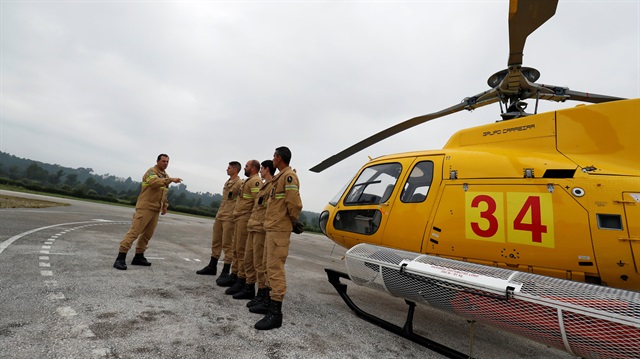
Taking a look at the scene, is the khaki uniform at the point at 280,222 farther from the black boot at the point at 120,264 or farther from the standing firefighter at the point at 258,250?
the black boot at the point at 120,264

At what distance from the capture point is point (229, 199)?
5.27m

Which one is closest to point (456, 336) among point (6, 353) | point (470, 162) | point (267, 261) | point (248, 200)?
point (470, 162)

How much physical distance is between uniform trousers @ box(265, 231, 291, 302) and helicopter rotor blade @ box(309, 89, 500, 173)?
7.19 ft

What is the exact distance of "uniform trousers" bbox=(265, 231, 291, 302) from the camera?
3387 millimetres

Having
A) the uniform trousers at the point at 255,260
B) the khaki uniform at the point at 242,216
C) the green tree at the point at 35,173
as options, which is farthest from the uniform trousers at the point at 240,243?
the green tree at the point at 35,173

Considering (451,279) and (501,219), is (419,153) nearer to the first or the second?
(501,219)

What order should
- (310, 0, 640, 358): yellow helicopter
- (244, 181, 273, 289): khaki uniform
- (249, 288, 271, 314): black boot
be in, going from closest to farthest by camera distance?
(310, 0, 640, 358): yellow helicopter → (249, 288, 271, 314): black boot → (244, 181, 273, 289): khaki uniform

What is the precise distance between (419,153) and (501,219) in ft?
4.73

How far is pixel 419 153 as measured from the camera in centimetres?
423

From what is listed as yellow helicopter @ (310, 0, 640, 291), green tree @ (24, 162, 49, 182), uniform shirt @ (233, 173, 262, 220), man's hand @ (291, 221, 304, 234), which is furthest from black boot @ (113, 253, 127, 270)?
green tree @ (24, 162, 49, 182)

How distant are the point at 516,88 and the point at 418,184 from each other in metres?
1.78

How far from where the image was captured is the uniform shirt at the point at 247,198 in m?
4.68

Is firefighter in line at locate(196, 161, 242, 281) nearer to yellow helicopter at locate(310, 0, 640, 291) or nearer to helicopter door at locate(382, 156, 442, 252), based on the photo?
yellow helicopter at locate(310, 0, 640, 291)

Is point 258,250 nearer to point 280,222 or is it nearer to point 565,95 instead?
point 280,222
